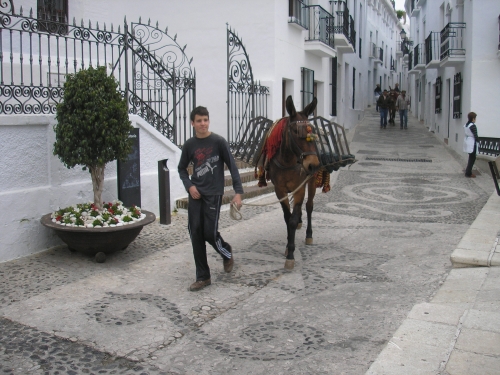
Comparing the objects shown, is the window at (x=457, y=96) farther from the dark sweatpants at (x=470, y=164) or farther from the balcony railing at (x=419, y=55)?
the balcony railing at (x=419, y=55)

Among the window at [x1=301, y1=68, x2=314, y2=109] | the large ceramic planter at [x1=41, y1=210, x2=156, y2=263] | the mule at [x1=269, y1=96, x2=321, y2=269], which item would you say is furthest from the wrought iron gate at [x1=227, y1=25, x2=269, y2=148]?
the large ceramic planter at [x1=41, y1=210, x2=156, y2=263]

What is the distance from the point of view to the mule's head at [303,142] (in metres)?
5.74

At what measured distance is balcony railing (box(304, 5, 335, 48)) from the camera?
16.0 metres

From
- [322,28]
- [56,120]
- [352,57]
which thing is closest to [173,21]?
[322,28]

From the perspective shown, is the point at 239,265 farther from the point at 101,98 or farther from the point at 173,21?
the point at 173,21

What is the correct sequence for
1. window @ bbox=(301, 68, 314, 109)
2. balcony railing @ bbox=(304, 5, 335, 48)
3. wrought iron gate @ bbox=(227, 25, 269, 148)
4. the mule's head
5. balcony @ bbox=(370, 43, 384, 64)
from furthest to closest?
balcony @ bbox=(370, 43, 384, 64) < balcony railing @ bbox=(304, 5, 335, 48) < window @ bbox=(301, 68, 314, 109) < wrought iron gate @ bbox=(227, 25, 269, 148) < the mule's head

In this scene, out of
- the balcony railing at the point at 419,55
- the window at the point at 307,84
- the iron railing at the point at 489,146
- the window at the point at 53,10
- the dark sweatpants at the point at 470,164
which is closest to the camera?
the window at the point at 53,10

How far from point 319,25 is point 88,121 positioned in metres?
11.8

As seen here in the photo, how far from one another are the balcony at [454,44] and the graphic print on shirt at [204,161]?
1329cm

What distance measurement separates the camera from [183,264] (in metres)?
6.20

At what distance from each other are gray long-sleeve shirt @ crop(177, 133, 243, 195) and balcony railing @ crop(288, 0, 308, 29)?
376 inches

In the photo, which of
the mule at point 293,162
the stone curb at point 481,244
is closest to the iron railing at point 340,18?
the stone curb at point 481,244

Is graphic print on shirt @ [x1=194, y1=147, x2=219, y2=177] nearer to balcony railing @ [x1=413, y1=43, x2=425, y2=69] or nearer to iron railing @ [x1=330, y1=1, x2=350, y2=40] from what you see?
iron railing @ [x1=330, y1=1, x2=350, y2=40]

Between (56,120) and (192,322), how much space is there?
129 inches
